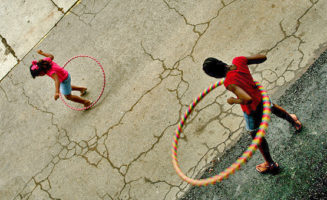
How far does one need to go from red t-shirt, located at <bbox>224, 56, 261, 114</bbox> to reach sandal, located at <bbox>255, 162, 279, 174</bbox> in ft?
2.77

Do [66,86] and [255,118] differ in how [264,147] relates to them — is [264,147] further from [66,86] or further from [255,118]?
[66,86]

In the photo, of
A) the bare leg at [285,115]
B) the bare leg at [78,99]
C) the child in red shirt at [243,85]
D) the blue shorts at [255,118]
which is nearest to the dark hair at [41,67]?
the bare leg at [78,99]

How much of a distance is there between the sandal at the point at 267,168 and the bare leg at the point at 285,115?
54cm

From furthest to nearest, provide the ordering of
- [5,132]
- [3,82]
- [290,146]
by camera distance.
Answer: [3,82] < [5,132] < [290,146]

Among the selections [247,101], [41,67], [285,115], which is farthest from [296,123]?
[41,67]

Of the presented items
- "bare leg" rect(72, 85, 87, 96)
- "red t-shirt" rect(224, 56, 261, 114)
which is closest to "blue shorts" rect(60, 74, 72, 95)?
"bare leg" rect(72, 85, 87, 96)

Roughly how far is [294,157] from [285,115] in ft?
1.81

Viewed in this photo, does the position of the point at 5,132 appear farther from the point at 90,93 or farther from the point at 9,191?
the point at 90,93

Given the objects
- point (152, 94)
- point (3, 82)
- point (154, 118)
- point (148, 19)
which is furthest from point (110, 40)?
point (3, 82)

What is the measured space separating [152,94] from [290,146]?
7.30ft

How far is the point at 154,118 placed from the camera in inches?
165

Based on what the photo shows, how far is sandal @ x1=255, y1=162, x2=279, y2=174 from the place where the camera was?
9.91ft

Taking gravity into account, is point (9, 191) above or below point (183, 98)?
above

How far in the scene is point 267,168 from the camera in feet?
10.1
